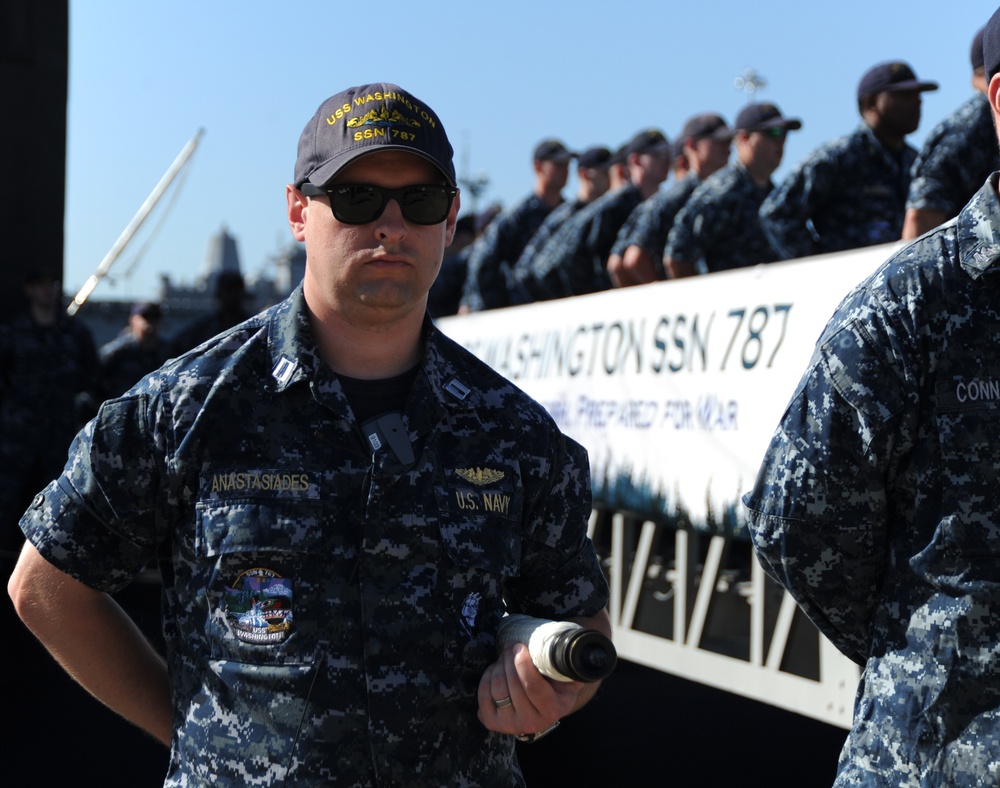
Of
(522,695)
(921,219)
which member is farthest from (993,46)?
(921,219)

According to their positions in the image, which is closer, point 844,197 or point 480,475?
point 480,475

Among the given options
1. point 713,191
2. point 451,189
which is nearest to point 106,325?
point 713,191

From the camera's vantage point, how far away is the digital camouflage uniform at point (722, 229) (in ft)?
23.1

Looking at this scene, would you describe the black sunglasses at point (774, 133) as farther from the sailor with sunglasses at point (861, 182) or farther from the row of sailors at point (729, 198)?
the sailor with sunglasses at point (861, 182)

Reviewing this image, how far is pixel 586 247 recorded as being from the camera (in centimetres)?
859

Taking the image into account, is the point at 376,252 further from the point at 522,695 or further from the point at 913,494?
the point at 913,494

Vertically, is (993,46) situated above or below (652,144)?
below

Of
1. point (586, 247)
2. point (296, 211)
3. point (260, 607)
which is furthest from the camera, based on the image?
point (586, 247)

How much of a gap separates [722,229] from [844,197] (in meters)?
0.92

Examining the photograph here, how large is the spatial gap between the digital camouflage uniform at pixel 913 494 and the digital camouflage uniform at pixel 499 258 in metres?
7.33

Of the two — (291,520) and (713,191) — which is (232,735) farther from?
(713,191)

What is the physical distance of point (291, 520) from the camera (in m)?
2.02

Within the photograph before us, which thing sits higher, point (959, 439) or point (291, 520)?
point (959, 439)

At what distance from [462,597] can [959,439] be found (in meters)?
0.77
